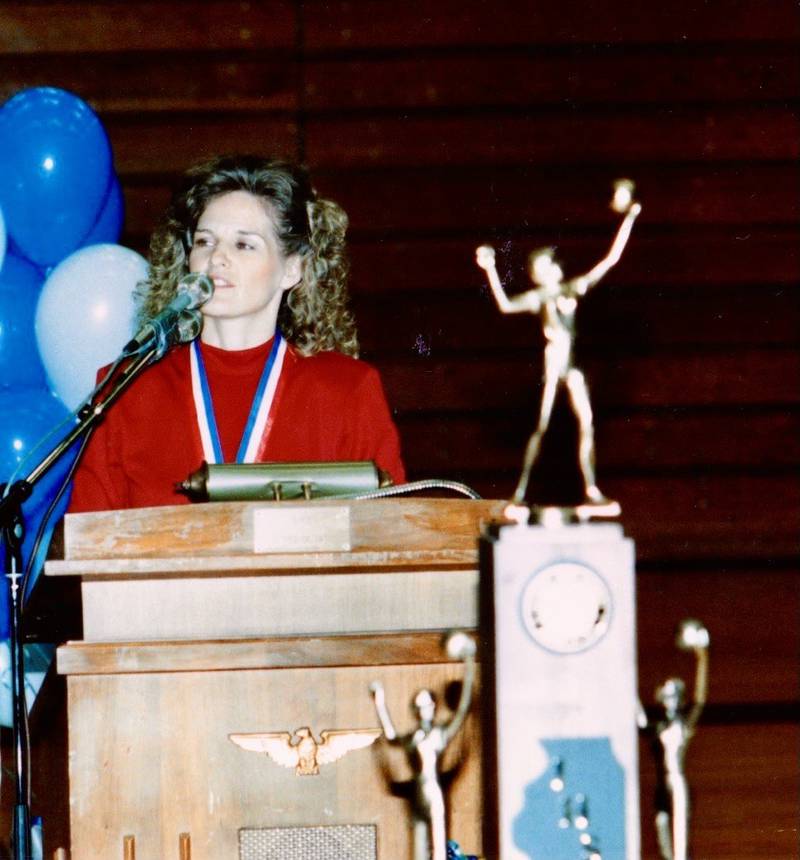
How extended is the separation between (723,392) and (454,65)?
1.46 metres

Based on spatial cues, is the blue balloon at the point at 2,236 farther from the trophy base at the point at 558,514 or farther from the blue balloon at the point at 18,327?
the trophy base at the point at 558,514

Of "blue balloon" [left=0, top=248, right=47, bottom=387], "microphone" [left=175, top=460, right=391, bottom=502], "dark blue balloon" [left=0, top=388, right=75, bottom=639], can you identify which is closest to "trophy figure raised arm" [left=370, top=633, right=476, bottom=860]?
"microphone" [left=175, top=460, right=391, bottom=502]

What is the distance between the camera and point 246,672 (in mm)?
1407

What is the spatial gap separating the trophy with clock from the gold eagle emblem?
0.97ft

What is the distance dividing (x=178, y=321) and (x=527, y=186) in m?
2.61

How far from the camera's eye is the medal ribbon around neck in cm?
225

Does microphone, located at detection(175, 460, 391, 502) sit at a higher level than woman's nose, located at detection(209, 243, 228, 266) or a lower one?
lower

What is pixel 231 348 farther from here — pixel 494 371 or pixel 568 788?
pixel 494 371

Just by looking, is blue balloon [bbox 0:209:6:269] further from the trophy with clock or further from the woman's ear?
the trophy with clock

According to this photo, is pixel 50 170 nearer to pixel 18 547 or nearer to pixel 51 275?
pixel 51 275

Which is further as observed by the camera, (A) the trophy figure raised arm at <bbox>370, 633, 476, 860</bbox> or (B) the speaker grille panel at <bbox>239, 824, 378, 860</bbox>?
(B) the speaker grille panel at <bbox>239, 824, 378, 860</bbox>

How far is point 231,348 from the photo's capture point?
2.51 m

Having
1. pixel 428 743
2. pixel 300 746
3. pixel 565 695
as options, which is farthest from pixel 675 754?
pixel 300 746

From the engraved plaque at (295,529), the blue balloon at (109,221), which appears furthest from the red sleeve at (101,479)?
the blue balloon at (109,221)
